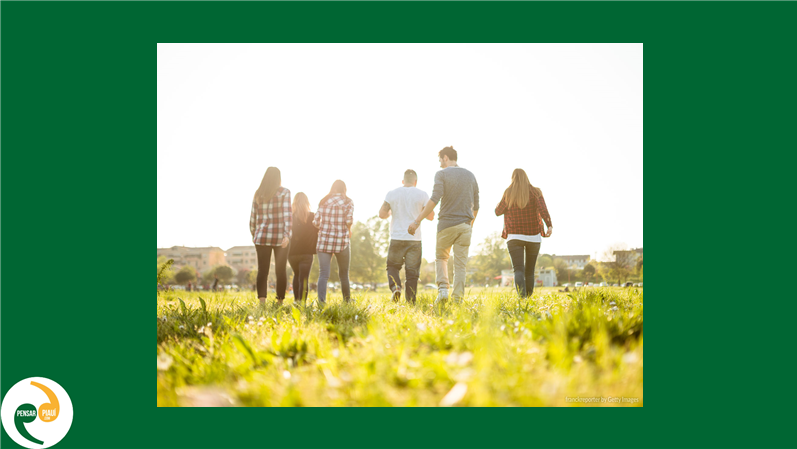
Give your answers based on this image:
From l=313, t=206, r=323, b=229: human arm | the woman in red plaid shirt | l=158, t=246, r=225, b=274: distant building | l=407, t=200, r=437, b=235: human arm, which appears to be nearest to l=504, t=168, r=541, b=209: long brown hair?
the woman in red plaid shirt

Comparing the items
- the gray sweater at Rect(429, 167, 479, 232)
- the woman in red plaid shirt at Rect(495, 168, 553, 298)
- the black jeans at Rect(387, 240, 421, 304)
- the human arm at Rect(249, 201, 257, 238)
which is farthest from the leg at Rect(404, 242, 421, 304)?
the human arm at Rect(249, 201, 257, 238)

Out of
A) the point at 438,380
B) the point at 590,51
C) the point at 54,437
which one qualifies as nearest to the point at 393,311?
the point at 438,380

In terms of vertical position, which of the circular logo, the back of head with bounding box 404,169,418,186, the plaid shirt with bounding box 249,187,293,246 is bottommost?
the circular logo

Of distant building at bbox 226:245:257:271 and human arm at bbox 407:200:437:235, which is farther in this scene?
distant building at bbox 226:245:257:271

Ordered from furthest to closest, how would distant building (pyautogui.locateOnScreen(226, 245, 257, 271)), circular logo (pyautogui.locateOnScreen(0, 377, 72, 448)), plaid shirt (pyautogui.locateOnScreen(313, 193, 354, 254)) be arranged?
distant building (pyautogui.locateOnScreen(226, 245, 257, 271)), plaid shirt (pyautogui.locateOnScreen(313, 193, 354, 254)), circular logo (pyautogui.locateOnScreen(0, 377, 72, 448))

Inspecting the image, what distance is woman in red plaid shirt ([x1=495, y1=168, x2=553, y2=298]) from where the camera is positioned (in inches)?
224

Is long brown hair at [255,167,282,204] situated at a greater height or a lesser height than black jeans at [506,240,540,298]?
greater

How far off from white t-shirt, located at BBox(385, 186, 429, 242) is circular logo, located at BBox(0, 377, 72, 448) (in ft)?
12.8

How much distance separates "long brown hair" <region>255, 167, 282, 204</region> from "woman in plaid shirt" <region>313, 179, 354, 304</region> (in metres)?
0.82

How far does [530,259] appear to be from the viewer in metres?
5.71

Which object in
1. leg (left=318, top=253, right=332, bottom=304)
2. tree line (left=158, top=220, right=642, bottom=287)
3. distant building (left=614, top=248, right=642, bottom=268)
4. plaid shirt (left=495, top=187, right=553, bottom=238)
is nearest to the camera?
distant building (left=614, top=248, right=642, bottom=268)

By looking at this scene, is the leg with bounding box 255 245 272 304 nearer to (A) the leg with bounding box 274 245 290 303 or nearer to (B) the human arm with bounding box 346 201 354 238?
(A) the leg with bounding box 274 245 290 303

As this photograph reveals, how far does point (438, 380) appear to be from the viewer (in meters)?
1.95

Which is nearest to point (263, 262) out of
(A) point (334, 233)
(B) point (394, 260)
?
(A) point (334, 233)
